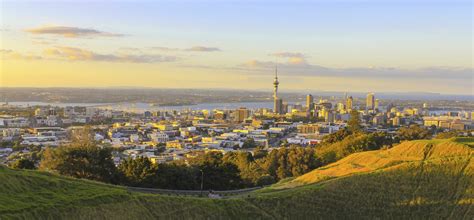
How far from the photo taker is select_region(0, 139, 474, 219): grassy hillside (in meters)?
15.5

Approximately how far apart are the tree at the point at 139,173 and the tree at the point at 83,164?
1.84 feet

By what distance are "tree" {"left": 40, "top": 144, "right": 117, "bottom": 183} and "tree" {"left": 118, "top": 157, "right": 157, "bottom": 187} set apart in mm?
560

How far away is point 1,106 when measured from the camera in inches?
3787

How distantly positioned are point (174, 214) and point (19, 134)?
51121 mm

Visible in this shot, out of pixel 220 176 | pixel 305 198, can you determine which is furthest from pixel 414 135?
pixel 305 198

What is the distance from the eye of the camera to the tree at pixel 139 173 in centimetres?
2407

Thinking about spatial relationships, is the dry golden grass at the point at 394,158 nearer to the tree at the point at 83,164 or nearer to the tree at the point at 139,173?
the tree at the point at 139,173

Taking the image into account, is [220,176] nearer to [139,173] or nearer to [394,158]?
[139,173]

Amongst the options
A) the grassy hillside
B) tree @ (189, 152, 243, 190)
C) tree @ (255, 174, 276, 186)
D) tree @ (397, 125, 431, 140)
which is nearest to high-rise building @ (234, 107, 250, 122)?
tree @ (397, 125, 431, 140)

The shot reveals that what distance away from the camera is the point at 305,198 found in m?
19.0

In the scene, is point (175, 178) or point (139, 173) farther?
point (175, 178)

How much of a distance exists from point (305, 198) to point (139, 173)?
28.7 feet

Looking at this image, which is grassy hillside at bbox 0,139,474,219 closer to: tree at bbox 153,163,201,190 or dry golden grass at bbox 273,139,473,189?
dry golden grass at bbox 273,139,473,189

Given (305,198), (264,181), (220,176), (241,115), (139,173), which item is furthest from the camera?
(241,115)
